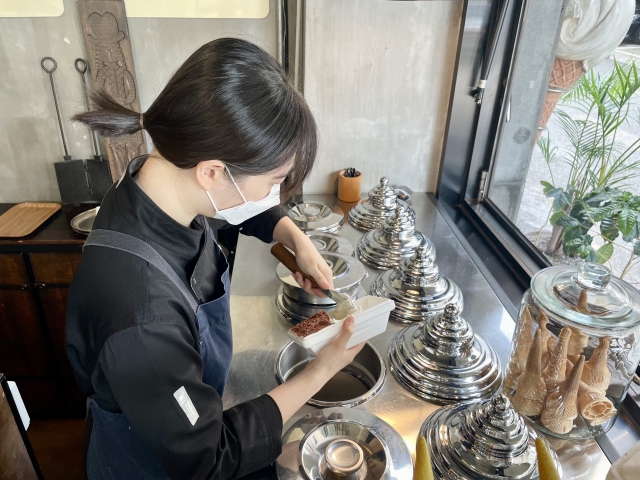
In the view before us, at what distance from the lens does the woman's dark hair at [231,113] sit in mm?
688

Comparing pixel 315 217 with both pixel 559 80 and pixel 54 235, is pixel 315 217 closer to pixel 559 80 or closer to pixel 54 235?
pixel 559 80

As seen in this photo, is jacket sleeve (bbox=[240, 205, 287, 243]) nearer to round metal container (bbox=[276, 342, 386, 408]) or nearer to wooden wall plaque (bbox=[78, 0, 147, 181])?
round metal container (bbox=[276, 342, 386, 408])

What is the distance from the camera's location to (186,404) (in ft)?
2.22

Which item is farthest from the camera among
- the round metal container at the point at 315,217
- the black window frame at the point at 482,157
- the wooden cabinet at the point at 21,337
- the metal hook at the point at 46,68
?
the wooden cabinet at the point at 21,337

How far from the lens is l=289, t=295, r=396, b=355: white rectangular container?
0.91m

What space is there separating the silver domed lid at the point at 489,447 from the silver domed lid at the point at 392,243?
25.3 inches

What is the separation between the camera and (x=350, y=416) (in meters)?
0.87

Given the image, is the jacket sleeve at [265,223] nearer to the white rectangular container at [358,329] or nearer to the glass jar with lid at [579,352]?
the white rectangular container at [358,329]

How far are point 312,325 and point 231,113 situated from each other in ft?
1.57

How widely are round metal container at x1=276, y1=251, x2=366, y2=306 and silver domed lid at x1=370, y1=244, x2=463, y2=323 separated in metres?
0.07

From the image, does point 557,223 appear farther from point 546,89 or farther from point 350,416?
point 350,416

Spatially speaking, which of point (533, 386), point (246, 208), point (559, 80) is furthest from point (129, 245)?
point (559, 80)

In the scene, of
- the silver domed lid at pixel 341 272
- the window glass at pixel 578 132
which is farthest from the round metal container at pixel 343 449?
the window glass at pixel 578 132

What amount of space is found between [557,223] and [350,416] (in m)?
0.90
